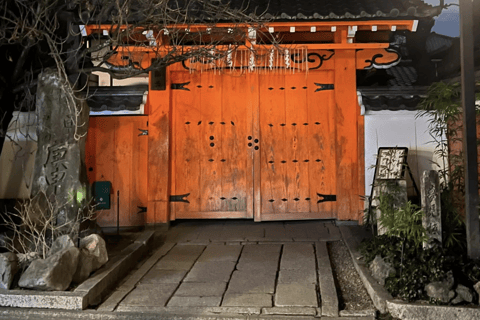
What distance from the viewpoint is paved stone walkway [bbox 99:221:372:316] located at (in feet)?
16.7

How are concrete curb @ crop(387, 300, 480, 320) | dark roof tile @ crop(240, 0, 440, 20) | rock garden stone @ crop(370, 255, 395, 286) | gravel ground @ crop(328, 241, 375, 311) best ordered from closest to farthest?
1. concrete curb @ crop(387, 300, 480, 320)
2. gravel ground @ crop(328, 241, 375, 311)
3. rock garden stone @ crop(370, 255, 395, 286)
4. dark roof tile @ crop(240, 0, 440, 20)

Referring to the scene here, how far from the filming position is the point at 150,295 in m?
5.46

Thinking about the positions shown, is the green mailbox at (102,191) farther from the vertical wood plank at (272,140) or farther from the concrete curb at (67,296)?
the concrete curb at (67,296)

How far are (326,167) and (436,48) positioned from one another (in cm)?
372

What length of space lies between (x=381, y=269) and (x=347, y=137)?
395 cm

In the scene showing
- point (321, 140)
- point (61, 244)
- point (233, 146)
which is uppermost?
point (321, 140)

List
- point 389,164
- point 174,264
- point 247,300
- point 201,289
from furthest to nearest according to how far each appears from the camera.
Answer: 1. point 389,164
2. point 174,264
3. point 201,289
4. point 247,300

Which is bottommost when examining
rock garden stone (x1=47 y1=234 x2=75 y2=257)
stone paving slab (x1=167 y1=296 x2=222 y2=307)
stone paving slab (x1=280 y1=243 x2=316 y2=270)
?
stone paving slab (x1=167 y1=296 x2=222 y2=307)

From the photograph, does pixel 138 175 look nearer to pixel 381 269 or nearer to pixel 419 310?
pixel 381 269

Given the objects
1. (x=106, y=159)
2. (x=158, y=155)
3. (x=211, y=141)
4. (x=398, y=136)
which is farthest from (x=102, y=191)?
(x=398, y=136)

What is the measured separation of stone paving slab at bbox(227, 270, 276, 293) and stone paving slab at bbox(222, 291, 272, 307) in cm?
14

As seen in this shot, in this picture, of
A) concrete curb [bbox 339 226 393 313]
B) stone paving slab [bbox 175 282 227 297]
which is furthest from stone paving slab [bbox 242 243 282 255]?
stone paving slab [bbox 175 282 227 297]

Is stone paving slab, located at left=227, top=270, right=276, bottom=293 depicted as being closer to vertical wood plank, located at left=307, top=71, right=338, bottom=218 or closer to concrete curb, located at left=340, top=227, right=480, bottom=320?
concrete curb, located at left=340, top=227, right=480, bottom=320

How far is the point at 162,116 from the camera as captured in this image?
9133 millimetres
